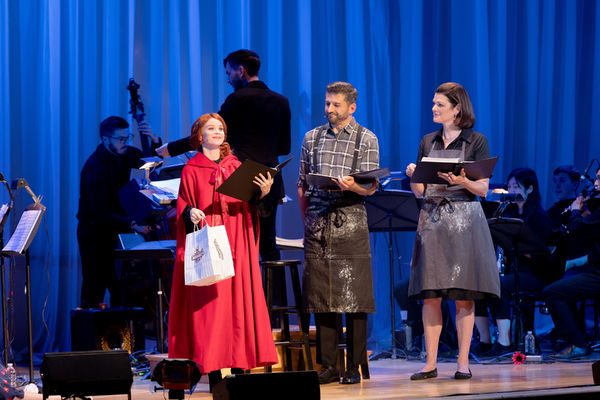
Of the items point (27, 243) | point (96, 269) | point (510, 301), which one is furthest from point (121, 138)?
point (510, 301)

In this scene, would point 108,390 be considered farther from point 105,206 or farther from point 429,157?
point 105,206

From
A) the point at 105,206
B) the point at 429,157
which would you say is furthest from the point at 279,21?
the point at 429,157

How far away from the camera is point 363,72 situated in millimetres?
6922

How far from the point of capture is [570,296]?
5598 mm

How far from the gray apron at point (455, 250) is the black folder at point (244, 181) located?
0.98 meters

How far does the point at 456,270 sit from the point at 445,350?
193 cm

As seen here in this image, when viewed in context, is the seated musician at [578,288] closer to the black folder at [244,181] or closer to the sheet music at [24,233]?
the black folder at [244,181]

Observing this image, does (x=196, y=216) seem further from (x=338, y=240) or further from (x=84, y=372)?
(x=84, y=372)

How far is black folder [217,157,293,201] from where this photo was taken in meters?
3.75

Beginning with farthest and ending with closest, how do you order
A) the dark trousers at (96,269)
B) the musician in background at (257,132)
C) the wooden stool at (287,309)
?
the dark trousers at (96,269) → the musician in background at (257,132) → the wooden stool at (287,309)

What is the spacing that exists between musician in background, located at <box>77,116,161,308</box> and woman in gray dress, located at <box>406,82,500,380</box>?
233cm

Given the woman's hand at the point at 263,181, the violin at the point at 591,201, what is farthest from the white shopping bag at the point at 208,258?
the violin at the point at 591,201

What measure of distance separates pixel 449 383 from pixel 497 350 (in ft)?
5.59

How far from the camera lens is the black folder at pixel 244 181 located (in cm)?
375
